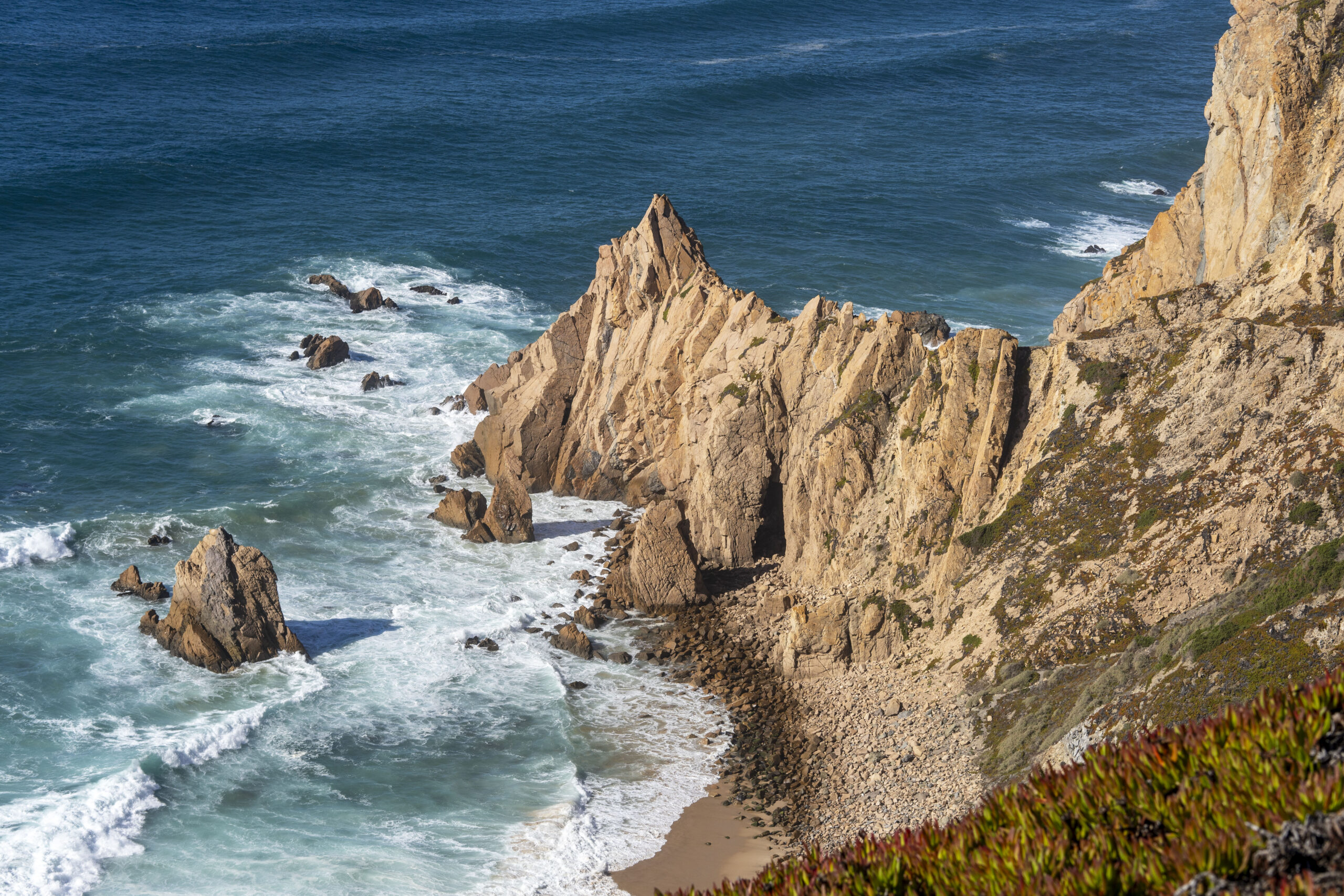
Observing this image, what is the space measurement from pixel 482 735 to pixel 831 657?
13.7 meters

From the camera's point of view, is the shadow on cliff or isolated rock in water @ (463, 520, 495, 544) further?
isolated rock in water @ (463, 520, 495, 544)

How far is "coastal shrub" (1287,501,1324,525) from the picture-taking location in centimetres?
3422

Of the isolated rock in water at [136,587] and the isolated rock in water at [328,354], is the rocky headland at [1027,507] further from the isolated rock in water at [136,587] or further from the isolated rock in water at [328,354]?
the isolated rock in water at [328,354]

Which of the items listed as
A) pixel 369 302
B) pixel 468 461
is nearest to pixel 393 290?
pixel 369 302

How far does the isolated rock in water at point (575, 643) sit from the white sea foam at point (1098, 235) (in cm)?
6775

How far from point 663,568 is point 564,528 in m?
9.45

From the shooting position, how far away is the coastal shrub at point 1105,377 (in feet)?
138

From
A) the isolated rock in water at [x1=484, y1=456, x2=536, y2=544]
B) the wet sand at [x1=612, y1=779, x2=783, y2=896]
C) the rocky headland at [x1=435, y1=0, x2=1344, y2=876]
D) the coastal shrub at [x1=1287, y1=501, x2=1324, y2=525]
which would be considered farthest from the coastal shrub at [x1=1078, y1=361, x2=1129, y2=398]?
the isolated rock in water at [x1=484, y1=456, x2=536, y2=544]

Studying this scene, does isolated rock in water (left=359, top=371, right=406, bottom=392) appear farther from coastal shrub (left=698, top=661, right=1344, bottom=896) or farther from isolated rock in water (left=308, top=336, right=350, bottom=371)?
coastal shrub (left=698, top=661, right=1344, bottom=896)

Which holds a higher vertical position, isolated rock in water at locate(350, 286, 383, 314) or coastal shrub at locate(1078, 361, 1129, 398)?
coastal shrub at locate(1078, 361, 1129, 398)

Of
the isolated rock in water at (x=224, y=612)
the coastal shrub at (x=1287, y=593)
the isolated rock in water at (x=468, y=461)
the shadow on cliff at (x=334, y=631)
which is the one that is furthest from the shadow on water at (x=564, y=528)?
the coastal shrub at (x=1287, y=593)

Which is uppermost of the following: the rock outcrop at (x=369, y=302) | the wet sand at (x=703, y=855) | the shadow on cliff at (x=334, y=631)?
the rock outcrop at (x=369, y=302)

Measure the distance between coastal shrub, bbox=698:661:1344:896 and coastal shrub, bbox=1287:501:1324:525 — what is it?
16920 mm

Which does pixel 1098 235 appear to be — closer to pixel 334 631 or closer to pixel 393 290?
pixel 393 290
